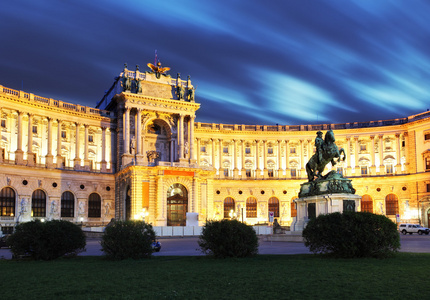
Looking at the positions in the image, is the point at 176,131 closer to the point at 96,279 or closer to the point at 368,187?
the point at 368,187

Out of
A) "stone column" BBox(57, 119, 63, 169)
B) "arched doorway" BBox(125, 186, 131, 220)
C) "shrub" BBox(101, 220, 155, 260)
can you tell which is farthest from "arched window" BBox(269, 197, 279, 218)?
"shrub" BBox(101, 220, 155, 260)

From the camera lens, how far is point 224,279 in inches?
613

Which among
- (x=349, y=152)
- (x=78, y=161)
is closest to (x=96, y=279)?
(x=78, y=161)

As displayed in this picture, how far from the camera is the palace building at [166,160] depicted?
65.4 m

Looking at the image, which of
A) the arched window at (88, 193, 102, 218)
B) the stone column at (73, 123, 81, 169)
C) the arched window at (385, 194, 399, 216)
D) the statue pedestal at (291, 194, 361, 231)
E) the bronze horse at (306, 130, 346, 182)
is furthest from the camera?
the arched window at (385, 194, 399, 216)

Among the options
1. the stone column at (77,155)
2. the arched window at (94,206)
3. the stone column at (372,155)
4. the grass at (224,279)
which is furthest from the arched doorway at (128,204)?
the grass at (224,279)

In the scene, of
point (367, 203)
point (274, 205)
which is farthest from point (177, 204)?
point (367, 203)

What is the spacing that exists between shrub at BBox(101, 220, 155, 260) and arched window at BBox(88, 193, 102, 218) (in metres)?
49.8

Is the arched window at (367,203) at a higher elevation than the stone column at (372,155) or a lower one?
lower

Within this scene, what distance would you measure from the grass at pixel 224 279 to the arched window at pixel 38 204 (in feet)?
150

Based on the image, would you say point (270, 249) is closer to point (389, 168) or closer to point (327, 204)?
point (327, 204)

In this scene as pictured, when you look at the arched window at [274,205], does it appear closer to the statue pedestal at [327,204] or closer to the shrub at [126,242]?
the statue pedestal at [327,204]

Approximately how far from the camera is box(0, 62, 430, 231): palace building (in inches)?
2574

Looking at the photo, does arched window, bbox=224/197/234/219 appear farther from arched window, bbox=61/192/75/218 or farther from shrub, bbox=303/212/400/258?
shrub, bbox=303/212/400/258
